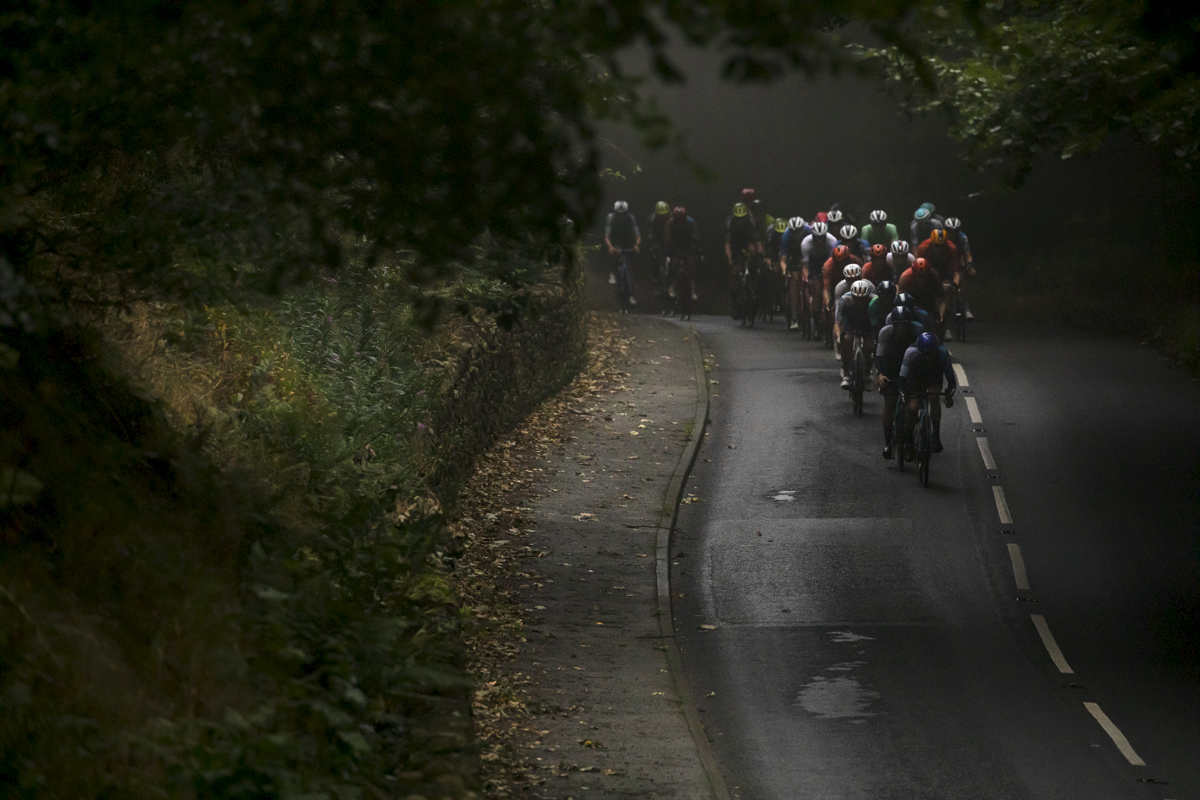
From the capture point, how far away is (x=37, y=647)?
5.66 meters

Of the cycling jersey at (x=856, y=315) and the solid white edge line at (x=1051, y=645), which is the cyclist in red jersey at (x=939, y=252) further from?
the solid white edge line at (x=1051, y=645)

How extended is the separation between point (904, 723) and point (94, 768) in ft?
22.7

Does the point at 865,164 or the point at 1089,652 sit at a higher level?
the point at 865,164

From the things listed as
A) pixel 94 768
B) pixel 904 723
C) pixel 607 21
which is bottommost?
pixel 904 723

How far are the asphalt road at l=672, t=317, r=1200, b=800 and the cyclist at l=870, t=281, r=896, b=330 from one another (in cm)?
165

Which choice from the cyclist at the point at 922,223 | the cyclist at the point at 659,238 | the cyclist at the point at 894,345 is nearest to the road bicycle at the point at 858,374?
the cyclist at the point at 894,345

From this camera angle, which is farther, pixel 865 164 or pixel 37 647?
pixel 865 164

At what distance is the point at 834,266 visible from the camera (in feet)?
75.2

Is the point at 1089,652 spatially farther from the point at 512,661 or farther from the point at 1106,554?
the point at 512,661

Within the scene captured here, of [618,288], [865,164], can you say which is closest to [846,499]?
[618,288]

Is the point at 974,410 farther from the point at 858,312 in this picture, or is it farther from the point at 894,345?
the point at 894,345

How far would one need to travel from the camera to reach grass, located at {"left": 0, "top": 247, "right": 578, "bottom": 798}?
534cm

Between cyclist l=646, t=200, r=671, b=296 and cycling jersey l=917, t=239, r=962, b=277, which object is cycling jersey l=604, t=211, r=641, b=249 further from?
cycling jersey l=917, t=239, r=962, b=277

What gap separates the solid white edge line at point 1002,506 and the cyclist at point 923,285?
4297mm
